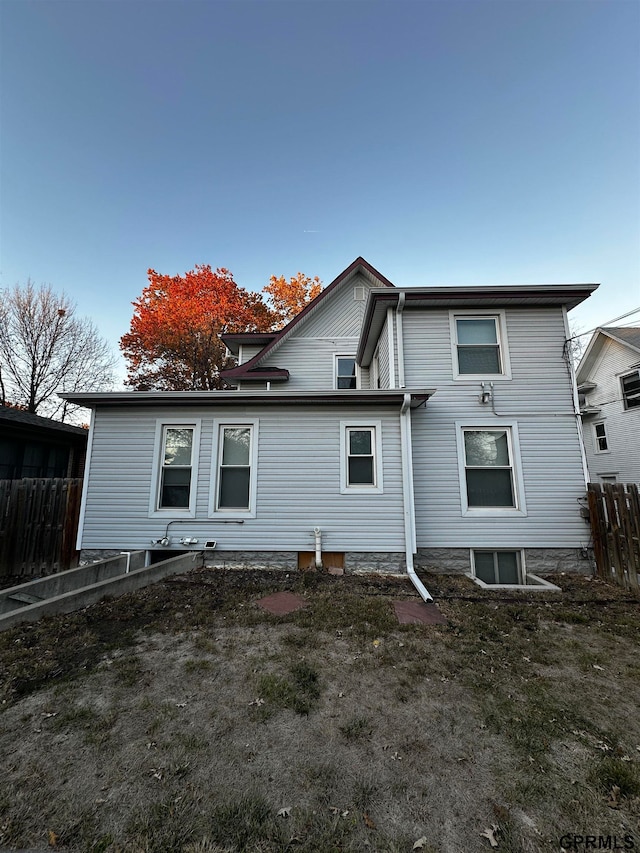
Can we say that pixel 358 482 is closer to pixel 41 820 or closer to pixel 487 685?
pixel 487 685

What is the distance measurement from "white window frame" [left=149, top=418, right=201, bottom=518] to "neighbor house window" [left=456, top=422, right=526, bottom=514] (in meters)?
5.17

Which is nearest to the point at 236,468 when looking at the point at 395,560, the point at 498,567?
the point at 395,560

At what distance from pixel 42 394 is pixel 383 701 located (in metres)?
23.4

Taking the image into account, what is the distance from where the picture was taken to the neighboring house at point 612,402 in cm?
1477

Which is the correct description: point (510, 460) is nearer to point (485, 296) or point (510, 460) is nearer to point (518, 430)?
point (518, 430)

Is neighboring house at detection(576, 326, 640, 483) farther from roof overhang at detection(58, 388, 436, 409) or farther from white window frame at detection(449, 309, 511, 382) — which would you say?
roof overhang at detection(58, 388, 436, 409)

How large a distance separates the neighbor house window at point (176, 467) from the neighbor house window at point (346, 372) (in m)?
5.58

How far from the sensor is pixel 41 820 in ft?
5.41

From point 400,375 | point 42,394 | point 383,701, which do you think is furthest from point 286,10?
point 42,394

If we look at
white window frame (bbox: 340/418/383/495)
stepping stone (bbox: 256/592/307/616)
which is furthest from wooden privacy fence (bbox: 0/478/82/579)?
white window frame (bbox: 340/418/383/495)

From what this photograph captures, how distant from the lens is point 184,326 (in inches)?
781

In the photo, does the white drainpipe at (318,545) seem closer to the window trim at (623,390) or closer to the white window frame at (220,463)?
the white window frame at (220,463)

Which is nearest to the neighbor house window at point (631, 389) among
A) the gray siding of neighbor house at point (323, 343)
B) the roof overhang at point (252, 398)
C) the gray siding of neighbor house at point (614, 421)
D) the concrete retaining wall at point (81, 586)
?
the gray siding of neighbor house at point (614, 421)

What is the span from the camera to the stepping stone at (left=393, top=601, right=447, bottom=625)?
4.11 m
